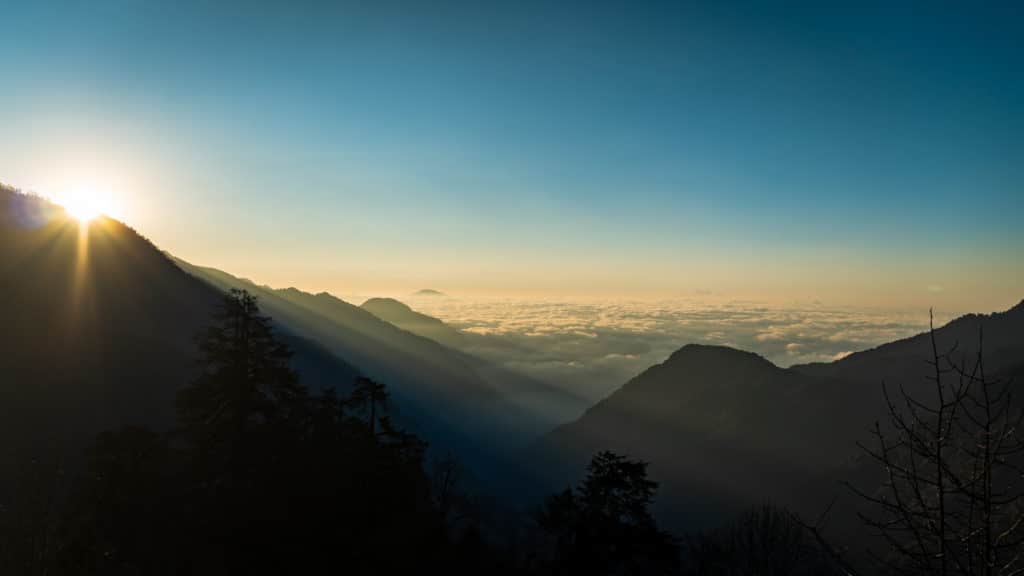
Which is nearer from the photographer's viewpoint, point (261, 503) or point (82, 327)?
point (261, 503)

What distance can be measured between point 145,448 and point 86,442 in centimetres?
2730

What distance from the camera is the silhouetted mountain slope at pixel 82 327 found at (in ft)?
136

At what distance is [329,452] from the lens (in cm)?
2361

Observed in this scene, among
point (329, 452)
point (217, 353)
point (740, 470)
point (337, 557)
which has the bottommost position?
point (740, 470)

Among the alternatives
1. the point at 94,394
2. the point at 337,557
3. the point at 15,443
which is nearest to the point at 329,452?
the point at 337,557

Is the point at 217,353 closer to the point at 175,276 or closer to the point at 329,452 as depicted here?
the point at 329,452

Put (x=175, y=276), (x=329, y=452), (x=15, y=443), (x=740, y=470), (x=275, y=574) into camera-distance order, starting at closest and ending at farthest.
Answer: (x=275, y=574) < (x=329, y=452) < (x=15, y=443) < (x=175, y=276) < (x=740, y=470)

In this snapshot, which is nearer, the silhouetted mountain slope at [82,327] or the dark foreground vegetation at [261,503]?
the dark foreground vegetation at [261,503]

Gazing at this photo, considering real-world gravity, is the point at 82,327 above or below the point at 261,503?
above

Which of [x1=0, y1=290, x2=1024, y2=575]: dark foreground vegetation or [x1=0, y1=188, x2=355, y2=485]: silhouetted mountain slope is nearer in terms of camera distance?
[x1=0, y1=290, x2=1024, y2=575]: dark foreground vegetation

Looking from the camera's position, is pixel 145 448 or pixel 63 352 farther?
pixel 63 352

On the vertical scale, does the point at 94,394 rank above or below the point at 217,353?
below

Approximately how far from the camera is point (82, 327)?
5538cm

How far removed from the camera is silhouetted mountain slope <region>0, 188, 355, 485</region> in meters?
41.5
